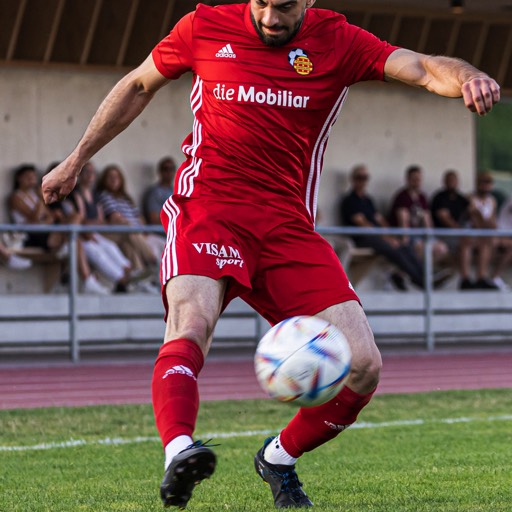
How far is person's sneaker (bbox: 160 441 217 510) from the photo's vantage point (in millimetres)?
4332

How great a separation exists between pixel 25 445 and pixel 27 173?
748cm

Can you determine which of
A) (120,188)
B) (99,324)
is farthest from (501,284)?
(99,324)

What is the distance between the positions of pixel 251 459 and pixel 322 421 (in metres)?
1.77

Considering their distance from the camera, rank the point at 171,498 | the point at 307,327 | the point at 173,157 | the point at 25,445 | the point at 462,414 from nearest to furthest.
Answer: the point at 171,498 < the point at 307,327 < the point at 25,445 < the point at 462,414 < the point at 173,157

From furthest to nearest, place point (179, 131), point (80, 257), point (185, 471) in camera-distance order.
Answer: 1. point (179, 131)
2. point (80, 257)
3. point (185, 471)

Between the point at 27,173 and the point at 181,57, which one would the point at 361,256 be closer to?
the point at 27,173

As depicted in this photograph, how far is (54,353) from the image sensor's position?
1302 cm

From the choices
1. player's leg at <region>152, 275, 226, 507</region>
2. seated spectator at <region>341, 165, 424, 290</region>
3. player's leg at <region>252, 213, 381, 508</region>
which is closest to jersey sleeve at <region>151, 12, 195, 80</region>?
player's leg at <region>252, 213, 381, 508</region>

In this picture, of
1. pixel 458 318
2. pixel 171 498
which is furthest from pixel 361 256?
pixel 171 498

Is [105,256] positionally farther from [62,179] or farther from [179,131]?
[62,179]

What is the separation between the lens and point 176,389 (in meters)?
4.72

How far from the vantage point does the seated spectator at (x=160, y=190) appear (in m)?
15.8

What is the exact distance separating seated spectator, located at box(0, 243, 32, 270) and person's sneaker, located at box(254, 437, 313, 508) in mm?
7742

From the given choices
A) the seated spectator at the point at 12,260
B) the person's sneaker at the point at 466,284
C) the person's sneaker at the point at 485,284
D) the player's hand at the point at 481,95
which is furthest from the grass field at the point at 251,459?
the person's sneaker at the point at 485,284
